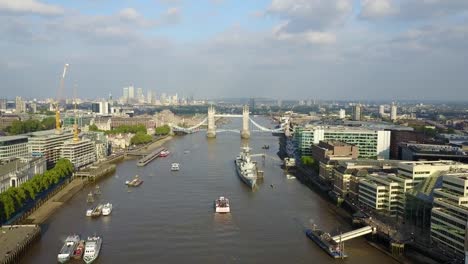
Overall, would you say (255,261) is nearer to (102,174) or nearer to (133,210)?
(133,210)

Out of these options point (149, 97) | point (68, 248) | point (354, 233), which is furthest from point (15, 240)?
point (149, 97)

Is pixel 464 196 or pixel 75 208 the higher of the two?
pixel 464 196

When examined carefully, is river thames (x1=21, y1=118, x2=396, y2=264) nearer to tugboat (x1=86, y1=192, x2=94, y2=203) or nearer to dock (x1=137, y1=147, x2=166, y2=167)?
tugboat (x1=86, y1=192, x2=94, y2=203)

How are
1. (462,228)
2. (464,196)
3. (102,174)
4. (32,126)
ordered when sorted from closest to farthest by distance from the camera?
1. (462,228)
2. (464,196)
3. (102,174)
4. (32,126)

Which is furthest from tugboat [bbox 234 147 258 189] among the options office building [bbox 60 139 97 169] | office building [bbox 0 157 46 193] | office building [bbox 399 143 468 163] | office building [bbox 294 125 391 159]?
office building [bbox 0 157 46 193]

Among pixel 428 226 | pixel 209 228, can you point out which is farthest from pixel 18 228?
pixel 428 226

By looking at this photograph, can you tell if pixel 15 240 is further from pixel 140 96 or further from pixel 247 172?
pixel 140 96

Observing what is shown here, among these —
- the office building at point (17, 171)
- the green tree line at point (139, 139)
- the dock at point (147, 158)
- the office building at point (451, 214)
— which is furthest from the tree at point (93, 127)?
the office building at point (451, 214)

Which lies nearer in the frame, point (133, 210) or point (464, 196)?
point (464, 196)

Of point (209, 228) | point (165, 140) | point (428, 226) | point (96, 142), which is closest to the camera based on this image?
point (428, 226)
